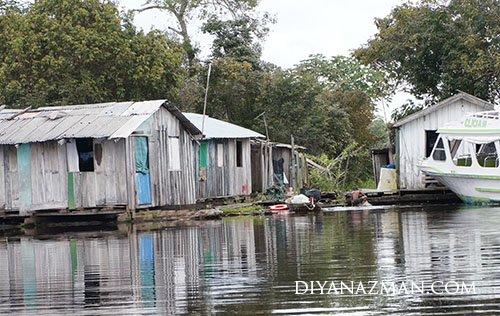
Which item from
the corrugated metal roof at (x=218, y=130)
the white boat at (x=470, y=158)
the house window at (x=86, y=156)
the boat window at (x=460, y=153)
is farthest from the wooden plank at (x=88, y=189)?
the boat window at (x=460, y=153)

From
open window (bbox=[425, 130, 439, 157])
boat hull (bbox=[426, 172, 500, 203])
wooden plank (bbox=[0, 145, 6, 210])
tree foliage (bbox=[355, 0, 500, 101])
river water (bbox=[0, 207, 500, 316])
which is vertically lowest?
river water (bbox=[0, 207, 500, 316])

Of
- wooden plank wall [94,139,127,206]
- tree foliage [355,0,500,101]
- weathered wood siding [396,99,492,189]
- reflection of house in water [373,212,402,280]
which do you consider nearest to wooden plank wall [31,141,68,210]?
wooden plank wall [94,139,127,206]

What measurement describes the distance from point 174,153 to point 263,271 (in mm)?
14881

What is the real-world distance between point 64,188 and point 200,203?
5.61 meters

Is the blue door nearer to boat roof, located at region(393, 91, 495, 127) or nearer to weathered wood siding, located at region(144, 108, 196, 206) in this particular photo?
weathered wood siding, located at region(144, 108, 196, 206)

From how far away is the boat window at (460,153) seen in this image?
27641mm

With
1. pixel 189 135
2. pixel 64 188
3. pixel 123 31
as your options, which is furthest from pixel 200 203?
pixel 123 31

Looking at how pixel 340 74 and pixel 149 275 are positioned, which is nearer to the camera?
pixel 149 275

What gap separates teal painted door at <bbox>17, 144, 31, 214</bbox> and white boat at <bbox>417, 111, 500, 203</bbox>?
45.8 ft

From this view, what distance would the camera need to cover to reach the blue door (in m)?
22.8

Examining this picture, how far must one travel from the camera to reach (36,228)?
23125mm

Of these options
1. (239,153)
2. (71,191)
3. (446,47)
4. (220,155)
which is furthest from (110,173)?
(446,47)

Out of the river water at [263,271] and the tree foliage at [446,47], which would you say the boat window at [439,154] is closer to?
the tree foliage at [446,47]

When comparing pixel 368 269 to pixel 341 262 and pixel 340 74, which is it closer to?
pixel 341 262
